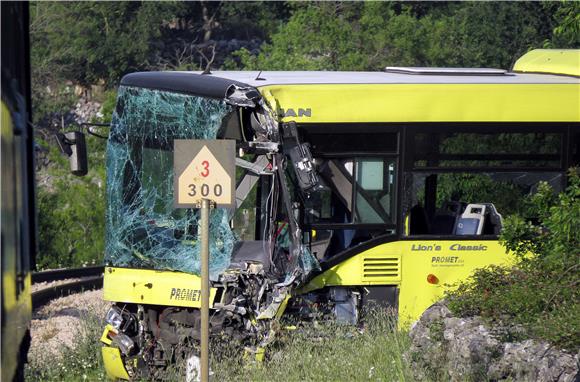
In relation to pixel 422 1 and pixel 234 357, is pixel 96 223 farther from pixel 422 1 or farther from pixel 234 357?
pixel 422 1

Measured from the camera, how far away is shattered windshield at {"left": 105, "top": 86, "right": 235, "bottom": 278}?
1056cm

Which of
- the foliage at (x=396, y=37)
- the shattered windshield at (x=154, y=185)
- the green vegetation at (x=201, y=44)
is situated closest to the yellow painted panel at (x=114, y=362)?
the shattered windshield at (x=154, y=185)

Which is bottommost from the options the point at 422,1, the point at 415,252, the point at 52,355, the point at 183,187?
the point at 52,355

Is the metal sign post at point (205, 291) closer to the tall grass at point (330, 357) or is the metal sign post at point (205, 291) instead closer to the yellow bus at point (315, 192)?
the tall grass at point (330, 357)

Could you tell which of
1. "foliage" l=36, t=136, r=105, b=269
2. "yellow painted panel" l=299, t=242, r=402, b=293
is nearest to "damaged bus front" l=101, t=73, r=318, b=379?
"yellow painted panel" l=299, t=242, r=402, b=293

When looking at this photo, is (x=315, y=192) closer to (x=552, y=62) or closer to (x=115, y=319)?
(x=115, y=319)

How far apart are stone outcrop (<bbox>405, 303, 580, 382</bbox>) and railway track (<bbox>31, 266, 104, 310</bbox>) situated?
8488 millimetres

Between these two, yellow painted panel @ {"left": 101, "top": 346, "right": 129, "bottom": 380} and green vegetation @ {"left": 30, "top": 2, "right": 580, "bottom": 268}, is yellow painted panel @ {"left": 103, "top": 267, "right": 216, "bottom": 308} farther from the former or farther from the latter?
green vegetation @ {"left": 30, "top": 2, "right": 580, "bottom": 268}

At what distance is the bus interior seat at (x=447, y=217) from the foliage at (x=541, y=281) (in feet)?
4.50

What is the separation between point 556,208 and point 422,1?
1348 inches

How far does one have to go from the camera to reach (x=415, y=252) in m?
11.2

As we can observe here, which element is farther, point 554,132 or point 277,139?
point 554,132

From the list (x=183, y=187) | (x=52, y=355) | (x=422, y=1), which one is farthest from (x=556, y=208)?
(x=422, y=1)

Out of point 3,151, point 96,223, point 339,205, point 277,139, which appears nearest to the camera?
point 3,151
